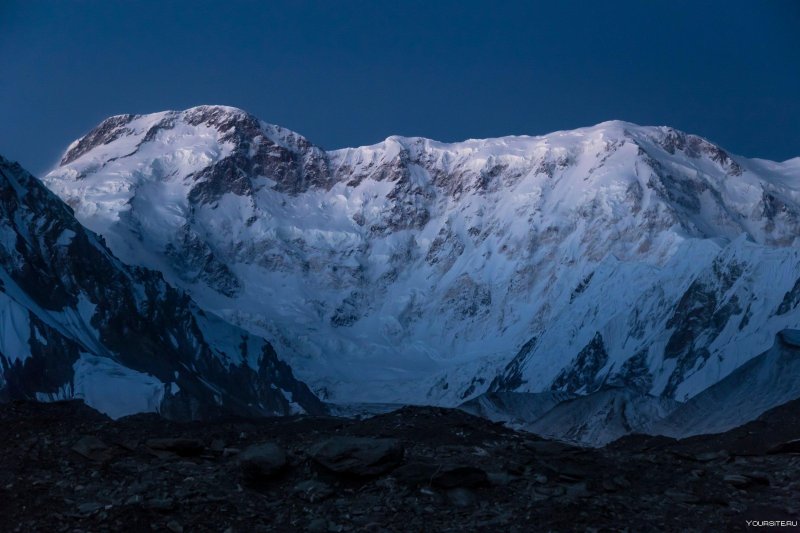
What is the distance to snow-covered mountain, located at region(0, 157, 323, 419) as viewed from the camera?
97.1 meters

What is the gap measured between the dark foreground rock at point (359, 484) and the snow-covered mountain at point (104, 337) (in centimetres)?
6808

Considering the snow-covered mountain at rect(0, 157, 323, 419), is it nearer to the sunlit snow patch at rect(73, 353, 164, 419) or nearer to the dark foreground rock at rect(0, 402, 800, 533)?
the sunlit snow patch at rect(73, 353, 164, 419)

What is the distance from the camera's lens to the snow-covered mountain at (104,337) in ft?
318

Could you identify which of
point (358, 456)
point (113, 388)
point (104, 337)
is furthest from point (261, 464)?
point (104, 337)

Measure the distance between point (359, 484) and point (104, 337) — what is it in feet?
364

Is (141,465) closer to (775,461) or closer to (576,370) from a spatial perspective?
(775,461)

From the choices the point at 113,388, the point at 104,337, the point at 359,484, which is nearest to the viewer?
the point at 359,484

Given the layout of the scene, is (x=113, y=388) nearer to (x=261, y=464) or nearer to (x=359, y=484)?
(x=261, y=464)

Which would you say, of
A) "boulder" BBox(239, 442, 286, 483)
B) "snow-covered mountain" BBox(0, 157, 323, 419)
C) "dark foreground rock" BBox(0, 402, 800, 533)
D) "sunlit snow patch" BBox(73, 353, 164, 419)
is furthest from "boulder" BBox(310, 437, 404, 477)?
"sunlit snow patch" BBox(73, 353, 164, 419)

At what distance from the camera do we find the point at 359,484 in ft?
66.1

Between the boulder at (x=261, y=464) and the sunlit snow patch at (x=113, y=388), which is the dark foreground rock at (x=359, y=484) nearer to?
the boulder at (x=261, y=464)

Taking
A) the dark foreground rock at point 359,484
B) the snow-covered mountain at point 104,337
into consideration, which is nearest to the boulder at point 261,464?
the dark foreground rock at point 359,484

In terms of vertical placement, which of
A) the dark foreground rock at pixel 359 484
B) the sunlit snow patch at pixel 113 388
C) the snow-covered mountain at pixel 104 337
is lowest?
the dark foreground rock at pixel 359 484

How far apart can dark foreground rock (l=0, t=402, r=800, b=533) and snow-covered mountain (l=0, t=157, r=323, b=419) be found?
6808cm
